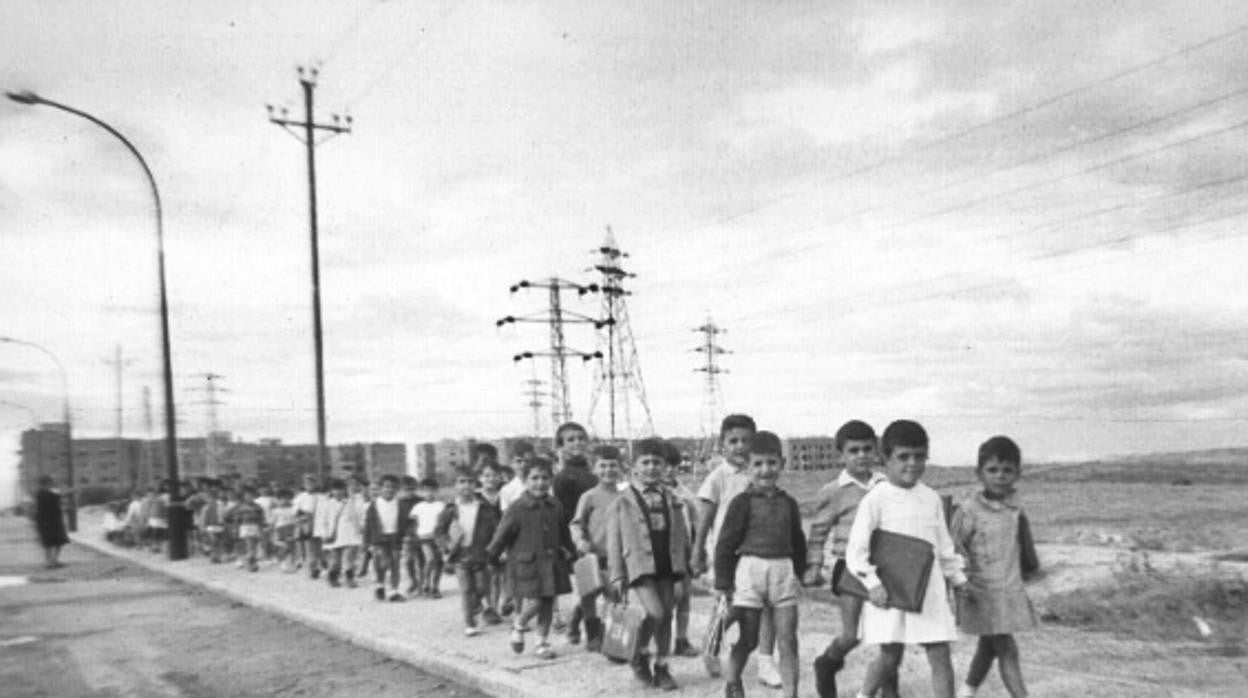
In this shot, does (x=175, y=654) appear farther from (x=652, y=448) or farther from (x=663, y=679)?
(x=652, y=448)

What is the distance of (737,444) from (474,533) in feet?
12.8

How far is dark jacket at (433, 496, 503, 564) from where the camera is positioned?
31.5 feet

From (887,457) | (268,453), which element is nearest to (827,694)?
(887,457)

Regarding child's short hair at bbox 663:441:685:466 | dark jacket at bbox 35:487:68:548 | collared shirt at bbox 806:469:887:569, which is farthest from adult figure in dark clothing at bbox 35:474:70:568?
collared shirt at bbox 806:469:887:569

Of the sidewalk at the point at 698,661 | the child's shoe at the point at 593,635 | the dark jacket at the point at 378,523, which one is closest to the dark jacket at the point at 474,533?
the sidewalk at the point at 698,661

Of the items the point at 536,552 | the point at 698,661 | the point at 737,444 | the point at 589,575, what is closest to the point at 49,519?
the point at 536,552

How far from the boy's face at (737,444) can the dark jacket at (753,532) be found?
0.88m

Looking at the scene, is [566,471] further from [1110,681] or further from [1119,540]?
[1119,540]

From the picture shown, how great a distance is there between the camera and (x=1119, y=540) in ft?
57.5

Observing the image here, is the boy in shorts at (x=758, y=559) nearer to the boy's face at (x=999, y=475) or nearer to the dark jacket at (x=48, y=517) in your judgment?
the boy's face at (x=999, y=475)

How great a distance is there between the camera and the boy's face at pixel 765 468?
6.00 metres

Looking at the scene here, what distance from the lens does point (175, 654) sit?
31.4 ft

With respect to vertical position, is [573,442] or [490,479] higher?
[573,442]

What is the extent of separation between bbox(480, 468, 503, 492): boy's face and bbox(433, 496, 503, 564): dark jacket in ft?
0.45
